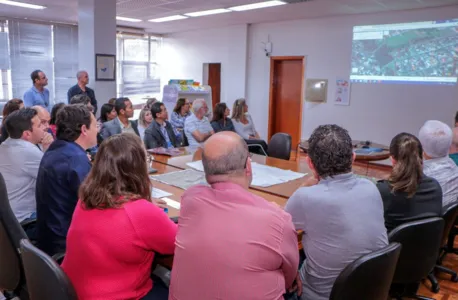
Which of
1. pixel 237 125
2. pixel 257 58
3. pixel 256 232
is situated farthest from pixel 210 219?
pixel 257 58

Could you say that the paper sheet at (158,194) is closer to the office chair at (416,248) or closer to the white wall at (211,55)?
the office chair at (416,248)

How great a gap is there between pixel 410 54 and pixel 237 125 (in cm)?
328

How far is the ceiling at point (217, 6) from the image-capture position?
611cm

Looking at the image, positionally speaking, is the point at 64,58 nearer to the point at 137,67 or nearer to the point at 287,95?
the point at 137,67

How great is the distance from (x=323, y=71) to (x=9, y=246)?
22.2ft

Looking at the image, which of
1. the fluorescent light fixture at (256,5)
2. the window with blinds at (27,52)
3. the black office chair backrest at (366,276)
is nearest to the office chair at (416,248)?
the black office chair backrest at (366,276)

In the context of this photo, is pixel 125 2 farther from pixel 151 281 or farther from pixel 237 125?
pixel 151 281

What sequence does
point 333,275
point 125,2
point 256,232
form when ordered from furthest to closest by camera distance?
1. point 125,2
2. point 333,275
3. point 256,232

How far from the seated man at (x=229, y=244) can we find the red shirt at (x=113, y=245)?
18cm

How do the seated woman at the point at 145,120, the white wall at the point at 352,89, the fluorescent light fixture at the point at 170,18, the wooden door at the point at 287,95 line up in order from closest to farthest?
the seated woman at the point at 145,120 → the white wall at the point at 352,89 → the fluorescent light fixture at the point at 170,18 → the wooden door at the point at 287,95

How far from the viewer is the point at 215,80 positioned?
988 centimetres

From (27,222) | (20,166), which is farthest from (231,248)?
(20,166)

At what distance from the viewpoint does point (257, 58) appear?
28.4ft

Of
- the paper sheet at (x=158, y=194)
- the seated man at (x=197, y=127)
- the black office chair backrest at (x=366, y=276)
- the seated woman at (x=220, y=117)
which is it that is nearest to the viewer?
the black office chair backrest at (x=366, y=276)
